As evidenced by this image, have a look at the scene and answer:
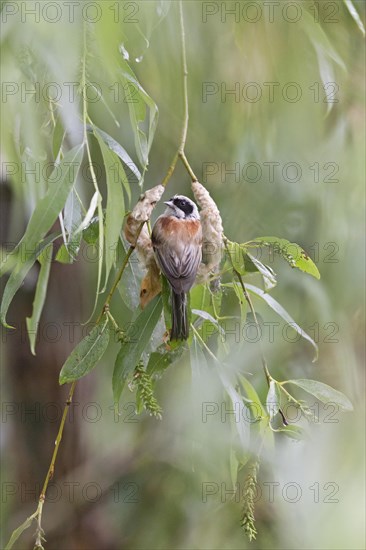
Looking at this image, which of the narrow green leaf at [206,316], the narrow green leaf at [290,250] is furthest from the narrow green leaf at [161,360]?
the narrow green leaf at [290,250]

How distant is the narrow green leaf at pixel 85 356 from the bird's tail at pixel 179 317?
0.23ft

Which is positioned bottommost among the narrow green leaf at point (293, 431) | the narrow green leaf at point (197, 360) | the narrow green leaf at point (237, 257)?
the narrow green leaf at point (293, 431)

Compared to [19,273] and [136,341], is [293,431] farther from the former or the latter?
[19,273]

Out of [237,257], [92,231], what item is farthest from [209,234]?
[92,231]

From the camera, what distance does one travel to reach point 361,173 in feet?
4.58

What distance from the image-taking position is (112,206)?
2.67 ft

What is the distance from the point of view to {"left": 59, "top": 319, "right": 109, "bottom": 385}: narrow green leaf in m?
0.79

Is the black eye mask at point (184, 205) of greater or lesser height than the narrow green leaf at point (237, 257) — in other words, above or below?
above

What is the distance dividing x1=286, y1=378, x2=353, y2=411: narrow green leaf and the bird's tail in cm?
16

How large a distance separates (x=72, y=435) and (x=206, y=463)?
521 millimetres

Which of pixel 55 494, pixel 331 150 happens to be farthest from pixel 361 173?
pixel 55 494

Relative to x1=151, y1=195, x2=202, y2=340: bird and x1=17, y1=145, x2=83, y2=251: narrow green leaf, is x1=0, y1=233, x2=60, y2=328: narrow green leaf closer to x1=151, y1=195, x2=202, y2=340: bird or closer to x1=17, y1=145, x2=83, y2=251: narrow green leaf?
x1=17, y1=145, x2=83, y2=251: narrow green leaf

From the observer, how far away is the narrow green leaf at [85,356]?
79cm

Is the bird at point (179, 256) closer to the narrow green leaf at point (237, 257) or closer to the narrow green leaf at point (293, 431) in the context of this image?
the narrow green leaf at point (237, 257)
